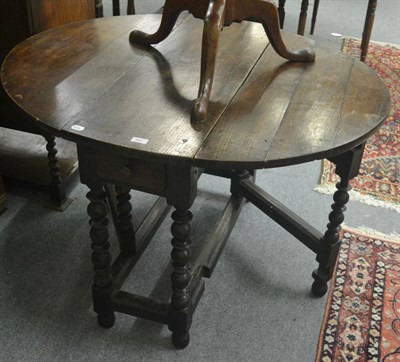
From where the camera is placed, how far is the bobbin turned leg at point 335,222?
1.45 meters

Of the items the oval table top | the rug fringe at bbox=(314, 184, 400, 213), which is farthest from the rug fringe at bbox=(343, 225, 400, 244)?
the oval table top

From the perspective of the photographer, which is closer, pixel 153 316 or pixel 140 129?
pixel 140 129

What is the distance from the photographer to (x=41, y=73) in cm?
136

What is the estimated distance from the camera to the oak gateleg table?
1131 mm

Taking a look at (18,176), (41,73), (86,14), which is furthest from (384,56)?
(41,73)

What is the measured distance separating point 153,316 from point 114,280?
17 cm

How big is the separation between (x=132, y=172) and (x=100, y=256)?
32cm

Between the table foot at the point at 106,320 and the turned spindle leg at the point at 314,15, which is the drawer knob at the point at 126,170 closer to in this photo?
the table foot at the point at 106,320

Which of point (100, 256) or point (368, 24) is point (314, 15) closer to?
point (368, 24)

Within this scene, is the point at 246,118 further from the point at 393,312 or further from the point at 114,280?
the point at 393,312

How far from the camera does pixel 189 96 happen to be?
130 centimetres

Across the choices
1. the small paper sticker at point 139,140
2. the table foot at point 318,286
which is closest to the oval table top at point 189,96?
the small paper sticker at point 139,140

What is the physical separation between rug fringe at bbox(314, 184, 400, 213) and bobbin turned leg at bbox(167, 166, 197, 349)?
0.93 m

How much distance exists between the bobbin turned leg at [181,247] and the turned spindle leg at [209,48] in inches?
6.0
